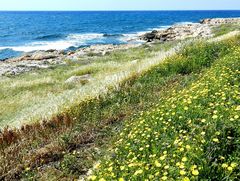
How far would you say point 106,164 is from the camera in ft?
21.9

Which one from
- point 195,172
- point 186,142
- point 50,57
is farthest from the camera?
point 50,57

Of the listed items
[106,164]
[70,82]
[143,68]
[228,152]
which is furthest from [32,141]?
[70,82]

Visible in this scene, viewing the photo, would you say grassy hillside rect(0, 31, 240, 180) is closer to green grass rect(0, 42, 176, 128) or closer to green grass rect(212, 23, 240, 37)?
green grass rect(0, 42, 176, 128)

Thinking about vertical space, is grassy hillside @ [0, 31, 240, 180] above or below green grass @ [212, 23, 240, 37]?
above

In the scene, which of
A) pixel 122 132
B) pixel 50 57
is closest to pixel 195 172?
pixel 122 132

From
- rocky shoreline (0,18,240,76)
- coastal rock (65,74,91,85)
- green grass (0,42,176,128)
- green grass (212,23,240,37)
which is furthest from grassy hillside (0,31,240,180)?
green grass (212,23,240,37)

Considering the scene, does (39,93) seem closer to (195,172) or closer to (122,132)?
(122,132)

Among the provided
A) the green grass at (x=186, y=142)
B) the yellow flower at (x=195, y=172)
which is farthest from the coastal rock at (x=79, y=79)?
the yellow flower at (x=195, y=172)

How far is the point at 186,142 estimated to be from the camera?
6230 mm

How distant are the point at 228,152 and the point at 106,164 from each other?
2046 millimetres

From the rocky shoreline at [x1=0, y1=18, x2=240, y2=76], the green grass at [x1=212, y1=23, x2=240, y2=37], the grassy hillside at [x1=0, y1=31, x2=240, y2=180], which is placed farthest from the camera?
the green grass at [x1=212, y1=23, x2=240, y2=37]

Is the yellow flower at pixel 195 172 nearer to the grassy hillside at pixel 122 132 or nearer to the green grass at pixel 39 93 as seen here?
the grassy hillside at pixel 122 132

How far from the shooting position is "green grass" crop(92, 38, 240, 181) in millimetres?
5402

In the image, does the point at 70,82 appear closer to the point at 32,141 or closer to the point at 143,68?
the point at 143,68
